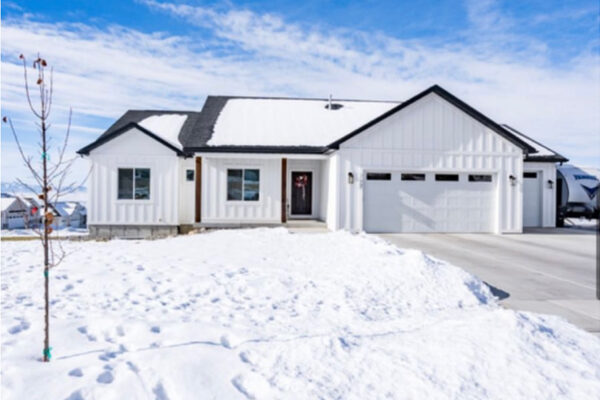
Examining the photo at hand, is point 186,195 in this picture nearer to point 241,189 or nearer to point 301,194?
point 241,189

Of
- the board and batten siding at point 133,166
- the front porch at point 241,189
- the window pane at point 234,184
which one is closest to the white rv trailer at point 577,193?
the front porch at point 241,189

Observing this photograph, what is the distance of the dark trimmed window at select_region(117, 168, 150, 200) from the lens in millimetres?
14984

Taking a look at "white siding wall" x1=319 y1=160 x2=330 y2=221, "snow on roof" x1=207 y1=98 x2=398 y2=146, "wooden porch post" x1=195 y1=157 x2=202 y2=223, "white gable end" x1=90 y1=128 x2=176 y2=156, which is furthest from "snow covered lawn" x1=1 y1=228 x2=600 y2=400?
"white siding wall" x1=319 y1=160 x2=330 y2=221

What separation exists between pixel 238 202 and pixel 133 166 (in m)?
4.13

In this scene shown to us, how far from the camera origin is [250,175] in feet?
49.6

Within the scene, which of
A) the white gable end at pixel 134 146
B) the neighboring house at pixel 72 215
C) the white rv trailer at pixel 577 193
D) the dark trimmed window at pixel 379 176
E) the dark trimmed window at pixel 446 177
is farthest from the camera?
the neighboring house at pixel 72 215

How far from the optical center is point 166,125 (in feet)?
58.8

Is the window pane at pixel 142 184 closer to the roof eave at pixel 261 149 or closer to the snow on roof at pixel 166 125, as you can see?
the snow on roof at pixel 166 125

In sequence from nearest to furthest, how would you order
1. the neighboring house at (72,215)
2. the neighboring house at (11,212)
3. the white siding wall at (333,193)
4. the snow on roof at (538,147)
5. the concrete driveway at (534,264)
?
1. the concrete driveway at (534,264)
2. the white siding wall at (333,193)
3. the snow on roof at (538,147)
4. the neighboring house at (11,212)
5. the neighboring house at (72,215)

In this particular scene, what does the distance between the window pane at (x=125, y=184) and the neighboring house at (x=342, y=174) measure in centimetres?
3

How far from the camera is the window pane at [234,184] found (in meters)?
15.0

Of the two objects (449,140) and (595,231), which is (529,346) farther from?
(595,231)

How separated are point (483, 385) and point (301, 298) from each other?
3126 mm

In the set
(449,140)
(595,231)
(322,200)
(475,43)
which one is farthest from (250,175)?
(595,231)
